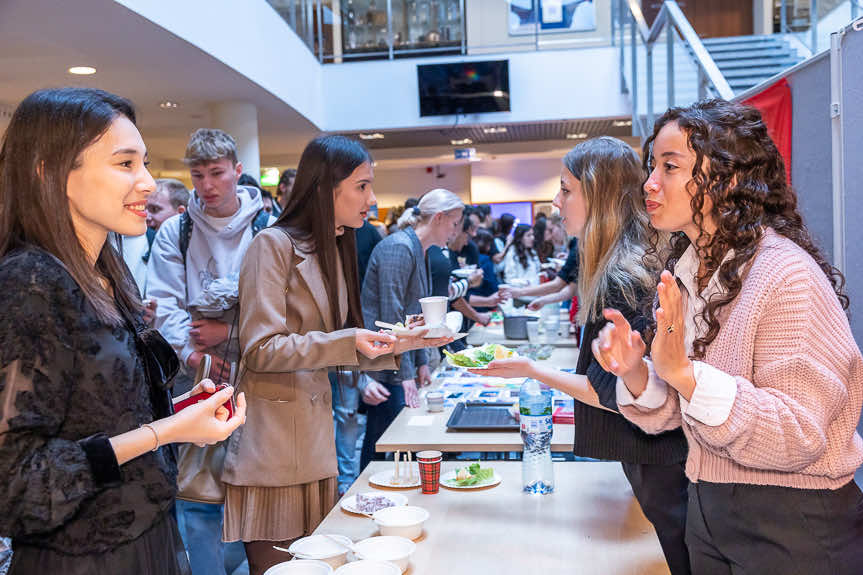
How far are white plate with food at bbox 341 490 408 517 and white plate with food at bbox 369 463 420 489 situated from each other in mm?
188

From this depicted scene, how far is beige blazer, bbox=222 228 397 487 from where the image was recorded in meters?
2.23

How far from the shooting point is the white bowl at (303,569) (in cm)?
157

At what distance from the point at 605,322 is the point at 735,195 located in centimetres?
60

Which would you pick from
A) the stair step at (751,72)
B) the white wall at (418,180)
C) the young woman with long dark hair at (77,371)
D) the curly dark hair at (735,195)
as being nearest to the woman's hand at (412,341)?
the young woman with long dark hair at (77,371)

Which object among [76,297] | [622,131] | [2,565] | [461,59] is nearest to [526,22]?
[461,59]

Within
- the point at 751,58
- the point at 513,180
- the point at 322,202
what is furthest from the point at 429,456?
the point at 513,180

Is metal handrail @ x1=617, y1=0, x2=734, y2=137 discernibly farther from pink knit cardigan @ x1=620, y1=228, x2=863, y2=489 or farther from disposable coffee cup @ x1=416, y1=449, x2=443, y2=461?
pink knit cardigan @ x1=620, y1=228, x2=863, y2=489

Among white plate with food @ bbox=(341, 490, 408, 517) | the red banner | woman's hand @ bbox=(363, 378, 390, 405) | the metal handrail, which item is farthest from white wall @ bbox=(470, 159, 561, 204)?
white plate with food @ bbox=(341, 490, 408, 517)

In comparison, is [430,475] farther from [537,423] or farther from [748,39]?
[748,39]

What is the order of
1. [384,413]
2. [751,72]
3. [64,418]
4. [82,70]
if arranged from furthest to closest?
[751,72] → [82,70] → [384,413] → [64,418]

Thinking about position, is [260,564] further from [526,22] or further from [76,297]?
[526,22]

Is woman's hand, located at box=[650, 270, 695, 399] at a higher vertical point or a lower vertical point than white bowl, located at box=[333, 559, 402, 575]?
higher

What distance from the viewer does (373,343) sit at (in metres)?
2.34

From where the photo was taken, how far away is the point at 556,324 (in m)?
5.09
